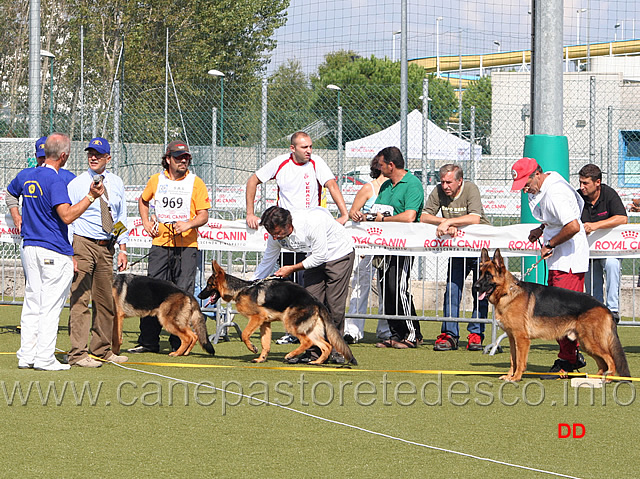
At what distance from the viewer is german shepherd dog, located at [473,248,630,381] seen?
6578mm

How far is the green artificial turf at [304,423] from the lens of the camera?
4340 millimetres

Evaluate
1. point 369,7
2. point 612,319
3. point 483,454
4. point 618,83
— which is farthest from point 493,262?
point 618,83

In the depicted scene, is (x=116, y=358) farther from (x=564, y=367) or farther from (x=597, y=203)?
(x=597, y=203)

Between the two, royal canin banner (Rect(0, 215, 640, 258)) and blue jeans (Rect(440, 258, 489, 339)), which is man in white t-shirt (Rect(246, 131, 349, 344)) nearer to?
royal canin banner (Rect(0, 215, 640, 258))

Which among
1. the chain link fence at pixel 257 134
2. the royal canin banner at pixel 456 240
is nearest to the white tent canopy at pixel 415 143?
the chain link fence at pixel 257 134

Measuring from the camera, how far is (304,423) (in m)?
5.22

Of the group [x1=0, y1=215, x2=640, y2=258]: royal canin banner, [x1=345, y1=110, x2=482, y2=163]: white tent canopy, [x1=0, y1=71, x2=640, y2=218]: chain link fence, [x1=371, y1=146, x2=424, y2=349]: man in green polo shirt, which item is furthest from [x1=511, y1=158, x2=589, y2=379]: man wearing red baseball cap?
[x1=345, y1=110, x2=482, y2=163]: white tent canopy

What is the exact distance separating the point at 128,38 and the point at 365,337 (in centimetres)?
2423

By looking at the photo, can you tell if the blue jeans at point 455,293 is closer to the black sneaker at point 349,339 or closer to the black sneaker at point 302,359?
the black sneaker at point 349,339

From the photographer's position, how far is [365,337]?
394 inches

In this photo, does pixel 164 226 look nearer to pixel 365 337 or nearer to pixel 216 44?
pixel 365 337

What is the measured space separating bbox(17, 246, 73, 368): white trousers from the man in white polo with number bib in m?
1.53

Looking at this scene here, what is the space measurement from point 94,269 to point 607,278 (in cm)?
550

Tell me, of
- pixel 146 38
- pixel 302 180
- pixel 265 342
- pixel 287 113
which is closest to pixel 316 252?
pixel 265 342
